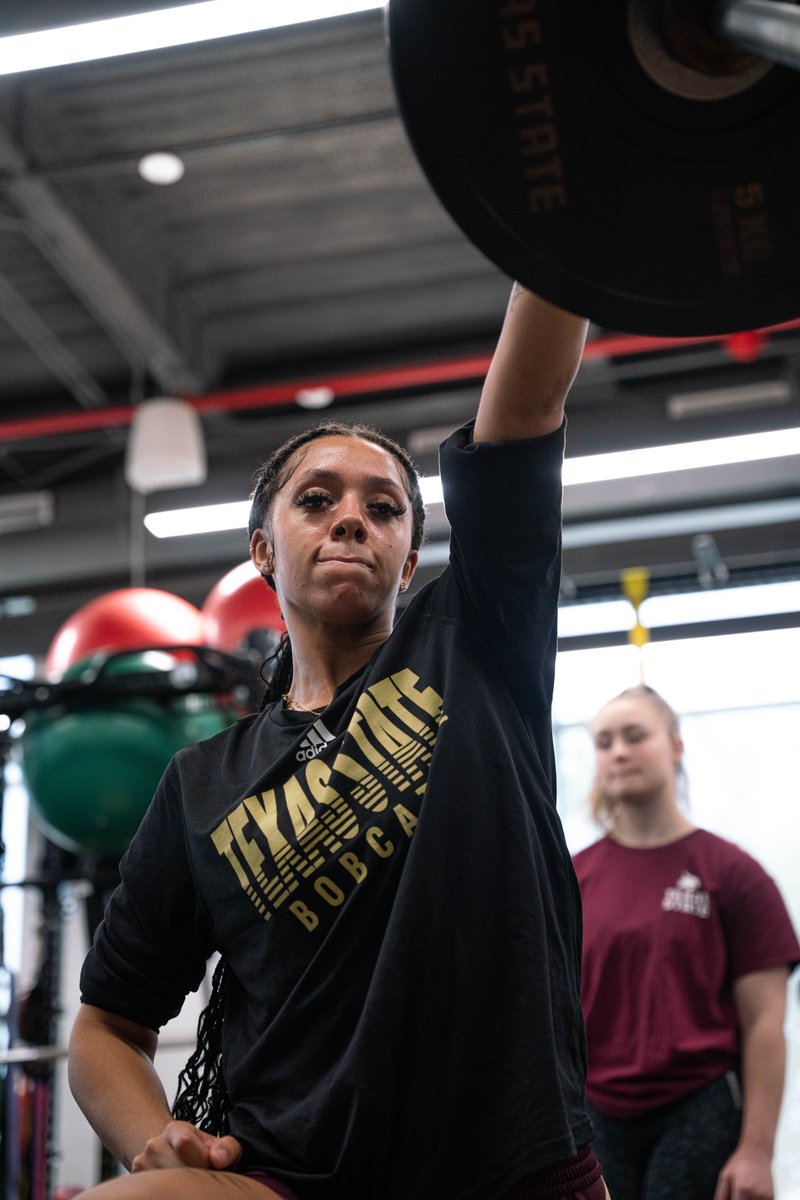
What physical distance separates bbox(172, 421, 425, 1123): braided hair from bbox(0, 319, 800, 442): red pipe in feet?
12.7

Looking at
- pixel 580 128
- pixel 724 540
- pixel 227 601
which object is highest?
pixel 724 540

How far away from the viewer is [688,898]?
7.79 ft

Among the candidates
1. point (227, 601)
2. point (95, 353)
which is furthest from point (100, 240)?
point (227, 601)

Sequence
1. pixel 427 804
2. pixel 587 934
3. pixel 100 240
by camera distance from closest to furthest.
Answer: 1. pixel 427 804
2. pixel 587 934
3. pixel 100 240

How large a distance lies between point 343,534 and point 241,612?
102 inches

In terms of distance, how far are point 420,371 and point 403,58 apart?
4.68 metres

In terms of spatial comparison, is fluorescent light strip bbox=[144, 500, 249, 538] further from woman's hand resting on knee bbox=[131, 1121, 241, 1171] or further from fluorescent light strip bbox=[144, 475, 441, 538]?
woman's hand resting on knee bbox=[131, 1121, 241, 1171]

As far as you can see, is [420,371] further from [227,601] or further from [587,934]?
[587,934]

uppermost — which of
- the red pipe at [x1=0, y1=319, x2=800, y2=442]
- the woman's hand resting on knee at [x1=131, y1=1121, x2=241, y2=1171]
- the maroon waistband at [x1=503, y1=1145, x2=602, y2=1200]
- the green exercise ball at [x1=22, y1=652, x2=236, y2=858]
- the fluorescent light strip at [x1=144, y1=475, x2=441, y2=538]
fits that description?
the red pipe at [x1=0, y1=319, x2=800, y2=442]

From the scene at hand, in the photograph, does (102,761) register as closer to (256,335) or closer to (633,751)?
(633,751)

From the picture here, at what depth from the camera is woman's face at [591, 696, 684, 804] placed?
2553mm

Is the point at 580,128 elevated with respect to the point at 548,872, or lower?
elevated

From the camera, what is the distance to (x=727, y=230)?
0.94 metres

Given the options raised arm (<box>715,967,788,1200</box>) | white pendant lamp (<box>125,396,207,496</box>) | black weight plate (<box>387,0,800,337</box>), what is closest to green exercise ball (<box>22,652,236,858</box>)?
white pendant lamp (<box>125,396,207,496</box>)
